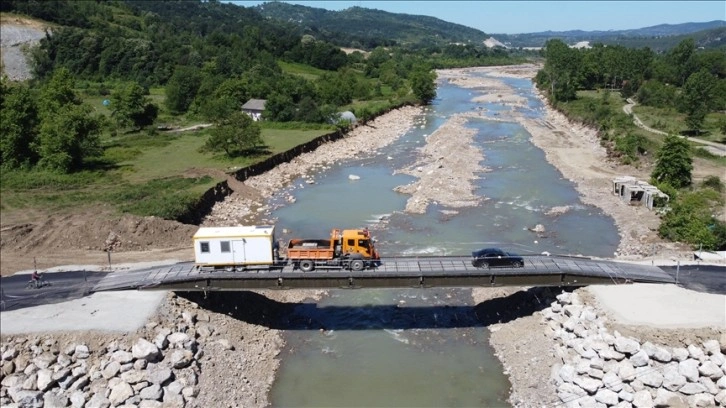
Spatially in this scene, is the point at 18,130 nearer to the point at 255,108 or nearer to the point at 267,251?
the point at 267,251

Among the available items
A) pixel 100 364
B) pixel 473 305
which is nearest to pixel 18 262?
pixel 100 364

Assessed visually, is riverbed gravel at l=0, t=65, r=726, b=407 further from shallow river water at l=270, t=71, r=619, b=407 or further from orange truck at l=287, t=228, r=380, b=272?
orange truck at l=287, t=228, r=380, b=272

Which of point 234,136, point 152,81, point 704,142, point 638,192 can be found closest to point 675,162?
→ point 638,192

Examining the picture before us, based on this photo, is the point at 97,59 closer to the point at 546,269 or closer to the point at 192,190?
the point at 192,190

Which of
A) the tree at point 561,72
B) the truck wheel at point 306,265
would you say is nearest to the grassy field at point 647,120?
A: the tree at point 561,72

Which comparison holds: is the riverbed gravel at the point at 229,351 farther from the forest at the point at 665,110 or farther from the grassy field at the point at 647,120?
the grassy field at the point at 647,120

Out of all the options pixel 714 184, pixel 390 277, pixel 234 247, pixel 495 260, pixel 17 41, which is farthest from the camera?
pixel 17 41
